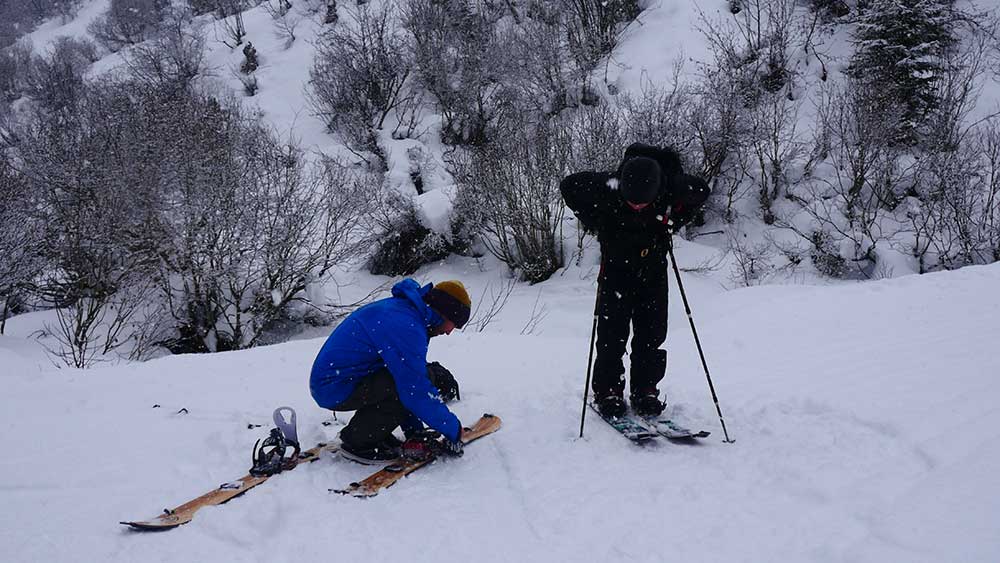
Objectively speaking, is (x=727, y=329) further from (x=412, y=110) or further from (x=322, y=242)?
(x=412, y=110)

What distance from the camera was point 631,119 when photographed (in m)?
16.0

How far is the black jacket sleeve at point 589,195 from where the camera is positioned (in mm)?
3541

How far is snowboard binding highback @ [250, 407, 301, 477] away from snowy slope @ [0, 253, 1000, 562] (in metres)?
0.13

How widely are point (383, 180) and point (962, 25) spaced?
17.6 metres

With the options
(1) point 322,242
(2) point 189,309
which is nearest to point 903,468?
(1) point 322,242

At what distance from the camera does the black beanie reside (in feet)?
10.5

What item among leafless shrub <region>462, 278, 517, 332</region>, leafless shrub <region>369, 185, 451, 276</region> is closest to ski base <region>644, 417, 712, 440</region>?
leafless shrub <region>462, 278, 517, 332</region>

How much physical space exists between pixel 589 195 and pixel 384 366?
160 cm

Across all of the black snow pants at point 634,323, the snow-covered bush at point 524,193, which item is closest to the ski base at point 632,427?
the black snow pants at point 634,323

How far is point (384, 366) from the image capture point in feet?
11.0

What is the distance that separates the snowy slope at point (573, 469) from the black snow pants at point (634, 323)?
341 millimetres

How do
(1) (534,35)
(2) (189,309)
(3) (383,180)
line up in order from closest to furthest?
1. (2) (189,309)
2. (3) (383,180)
3. (1) (534,35)

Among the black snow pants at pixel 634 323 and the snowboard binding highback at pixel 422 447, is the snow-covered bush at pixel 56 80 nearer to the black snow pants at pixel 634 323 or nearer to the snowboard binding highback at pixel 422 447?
the snowboard binding highback at pixel 422 447

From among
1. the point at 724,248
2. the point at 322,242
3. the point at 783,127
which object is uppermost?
the point at 783,127
